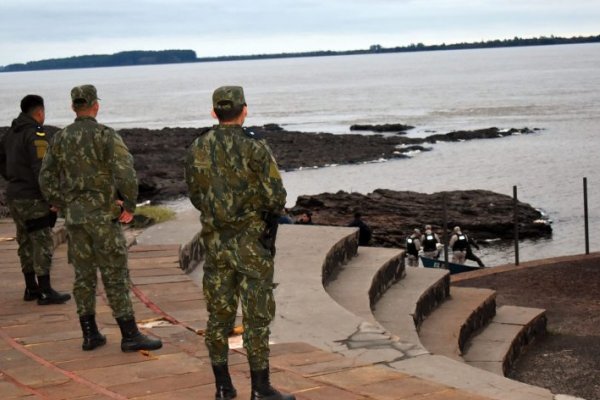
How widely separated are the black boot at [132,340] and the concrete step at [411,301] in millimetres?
2580

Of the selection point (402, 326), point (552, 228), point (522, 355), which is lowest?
point (552, 228)

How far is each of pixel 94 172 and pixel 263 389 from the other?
190cm

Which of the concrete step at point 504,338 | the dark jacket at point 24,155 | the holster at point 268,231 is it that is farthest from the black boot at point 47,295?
the concrete step at point 504,338

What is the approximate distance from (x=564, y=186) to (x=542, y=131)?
27683 millimetres

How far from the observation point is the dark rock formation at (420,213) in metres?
30.2

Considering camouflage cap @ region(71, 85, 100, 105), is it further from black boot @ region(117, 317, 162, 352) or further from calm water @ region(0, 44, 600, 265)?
calm water @ region(0, 44, 600, 265)

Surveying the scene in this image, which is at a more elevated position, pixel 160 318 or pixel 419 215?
pixel 160 318

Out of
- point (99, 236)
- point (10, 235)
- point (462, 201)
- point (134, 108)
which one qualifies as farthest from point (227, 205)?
point (134, 108)

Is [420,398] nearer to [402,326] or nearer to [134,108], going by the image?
[402,326]

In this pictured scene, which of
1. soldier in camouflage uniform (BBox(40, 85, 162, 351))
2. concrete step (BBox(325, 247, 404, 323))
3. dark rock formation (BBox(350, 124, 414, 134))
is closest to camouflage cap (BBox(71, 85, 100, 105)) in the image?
soldier in camouflage uniform (BBox(40, 85, 162, 351))

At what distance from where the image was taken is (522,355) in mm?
10719

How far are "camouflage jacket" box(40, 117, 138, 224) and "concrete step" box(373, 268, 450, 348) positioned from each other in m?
3.04

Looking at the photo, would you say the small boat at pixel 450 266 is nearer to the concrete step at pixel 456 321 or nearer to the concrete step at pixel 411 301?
the concrete step at pixel 456 321

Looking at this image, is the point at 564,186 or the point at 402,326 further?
the point at 564,186
